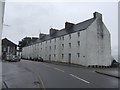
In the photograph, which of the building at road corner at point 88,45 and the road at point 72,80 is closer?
the road at point 72,80

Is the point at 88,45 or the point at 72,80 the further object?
the point at 88,45

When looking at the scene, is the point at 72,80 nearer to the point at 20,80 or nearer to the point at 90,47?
the point at 20,80

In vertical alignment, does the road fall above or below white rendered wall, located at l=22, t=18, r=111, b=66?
below

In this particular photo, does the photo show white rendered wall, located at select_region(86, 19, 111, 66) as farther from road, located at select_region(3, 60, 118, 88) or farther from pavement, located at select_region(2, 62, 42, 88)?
pavement, located at select_region(2, 62, 42, 88)

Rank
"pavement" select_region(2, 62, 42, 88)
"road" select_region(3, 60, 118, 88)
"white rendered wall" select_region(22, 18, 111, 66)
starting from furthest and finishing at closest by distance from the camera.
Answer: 1. "white rendered wall" select_region(22, 18, 111, 66)
2. "road" select_region(3, 60, 118, 88)
3. "pavement" select_region(2, 62, 42, 88)

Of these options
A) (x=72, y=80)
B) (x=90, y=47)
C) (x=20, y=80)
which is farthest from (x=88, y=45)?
(x=20, y=80)

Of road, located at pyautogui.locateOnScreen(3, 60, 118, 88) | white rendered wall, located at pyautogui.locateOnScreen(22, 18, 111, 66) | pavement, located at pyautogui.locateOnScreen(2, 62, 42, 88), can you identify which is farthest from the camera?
white rendered wall, located at pyautogui.locateOnScreen(22, 18, 111, 66)

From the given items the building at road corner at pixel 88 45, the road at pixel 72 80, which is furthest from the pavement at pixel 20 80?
the building at road corner at pixel 88 45

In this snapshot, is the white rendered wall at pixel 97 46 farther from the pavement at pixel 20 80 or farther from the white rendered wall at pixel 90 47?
the pavement at pixel 20 80

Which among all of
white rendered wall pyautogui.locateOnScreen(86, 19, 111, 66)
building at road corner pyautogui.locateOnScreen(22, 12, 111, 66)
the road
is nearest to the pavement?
the road

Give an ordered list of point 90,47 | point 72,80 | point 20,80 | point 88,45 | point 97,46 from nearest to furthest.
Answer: point 20,80 < point 72,80 < point 88,45 < point 90,47 < point 97,46

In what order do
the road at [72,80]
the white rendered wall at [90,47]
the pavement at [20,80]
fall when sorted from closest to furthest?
the pavement at [20,80] → the road at [72,80] → the white rendered wall at [90,47]

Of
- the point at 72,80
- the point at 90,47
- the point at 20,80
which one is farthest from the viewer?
the point at 90,47

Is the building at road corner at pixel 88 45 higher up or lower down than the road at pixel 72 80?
higher up
